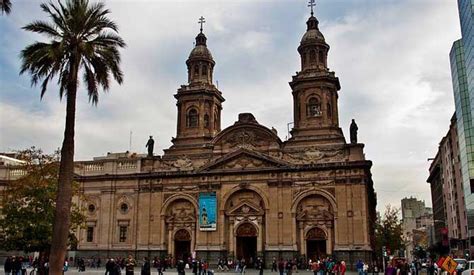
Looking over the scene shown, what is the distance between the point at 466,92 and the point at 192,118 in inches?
1353

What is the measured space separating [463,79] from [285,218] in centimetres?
3189

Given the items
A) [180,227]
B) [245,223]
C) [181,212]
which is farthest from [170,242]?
[245,223]

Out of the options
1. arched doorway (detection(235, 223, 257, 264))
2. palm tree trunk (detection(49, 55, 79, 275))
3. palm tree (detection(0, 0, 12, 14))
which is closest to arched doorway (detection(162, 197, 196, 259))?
arched doorway (detection(235, 223, 257, 264))

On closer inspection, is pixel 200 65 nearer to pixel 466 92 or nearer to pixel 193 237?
pixel 193 237

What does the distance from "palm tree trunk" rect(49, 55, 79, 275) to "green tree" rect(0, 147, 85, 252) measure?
45.8ft

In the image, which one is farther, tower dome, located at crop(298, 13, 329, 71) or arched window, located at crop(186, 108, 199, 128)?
arched window, located at crop(186, 108, 199, 128)

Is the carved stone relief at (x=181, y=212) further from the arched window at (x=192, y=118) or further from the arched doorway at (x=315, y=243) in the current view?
the arched doorway at (x=315, y=243)

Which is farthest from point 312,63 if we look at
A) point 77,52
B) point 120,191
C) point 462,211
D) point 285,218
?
point 77,52

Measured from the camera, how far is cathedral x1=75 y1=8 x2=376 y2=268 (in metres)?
51.5

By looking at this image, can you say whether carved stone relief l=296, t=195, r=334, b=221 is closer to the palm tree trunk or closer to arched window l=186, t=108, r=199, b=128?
arched window l=186, t=108, r=199, b=128

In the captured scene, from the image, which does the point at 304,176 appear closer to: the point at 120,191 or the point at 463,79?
the point at 120,191

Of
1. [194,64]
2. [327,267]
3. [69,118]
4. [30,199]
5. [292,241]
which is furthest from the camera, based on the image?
[194,64]

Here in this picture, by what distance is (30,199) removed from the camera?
119 feet

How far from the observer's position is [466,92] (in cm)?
6406
